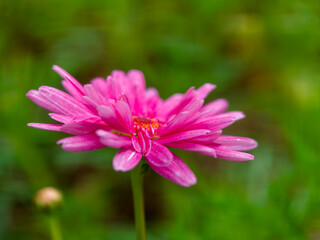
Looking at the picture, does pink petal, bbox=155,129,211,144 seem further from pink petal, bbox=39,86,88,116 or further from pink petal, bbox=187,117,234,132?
pink petal, bbox=39,86,88,116

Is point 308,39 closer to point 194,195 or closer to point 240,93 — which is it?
point 240,93

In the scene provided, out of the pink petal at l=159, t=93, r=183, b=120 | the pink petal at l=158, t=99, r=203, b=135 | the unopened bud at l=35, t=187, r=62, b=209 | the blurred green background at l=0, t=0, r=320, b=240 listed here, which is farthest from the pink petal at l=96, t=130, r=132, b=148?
the blurred green background at l=0, t=0, r=320, b=240

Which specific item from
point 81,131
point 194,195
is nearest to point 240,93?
point 194,195

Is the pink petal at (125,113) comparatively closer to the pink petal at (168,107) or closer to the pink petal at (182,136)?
the pink petal at (182,136)

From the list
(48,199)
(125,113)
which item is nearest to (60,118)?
(125,113)

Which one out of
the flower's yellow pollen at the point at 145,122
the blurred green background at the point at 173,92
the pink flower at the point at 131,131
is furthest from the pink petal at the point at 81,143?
the blurred green background at the point at 173,92

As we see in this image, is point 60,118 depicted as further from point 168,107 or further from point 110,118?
point 168,107
